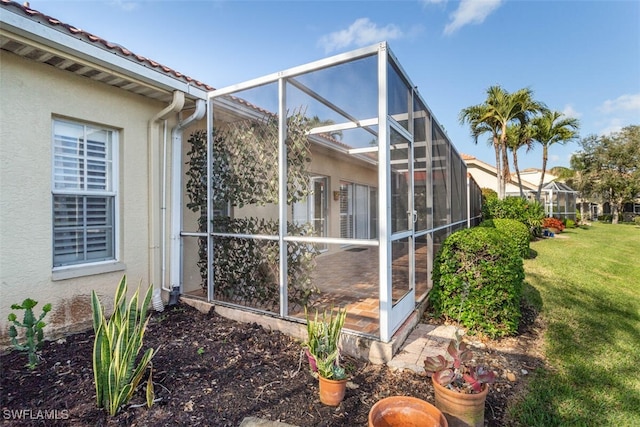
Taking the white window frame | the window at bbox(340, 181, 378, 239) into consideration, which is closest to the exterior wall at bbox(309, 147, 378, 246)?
the window at bbox(340, 181, 378, 239)

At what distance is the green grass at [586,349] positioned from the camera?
242cm

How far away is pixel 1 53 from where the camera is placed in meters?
3.08

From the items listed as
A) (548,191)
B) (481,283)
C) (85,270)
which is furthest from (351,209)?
(548,191)

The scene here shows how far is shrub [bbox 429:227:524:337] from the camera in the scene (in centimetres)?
365

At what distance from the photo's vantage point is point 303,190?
4.00 m

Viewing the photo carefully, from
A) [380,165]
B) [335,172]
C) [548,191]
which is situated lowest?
[380,165]

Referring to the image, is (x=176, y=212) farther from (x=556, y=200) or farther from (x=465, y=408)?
(x=556, y=200)

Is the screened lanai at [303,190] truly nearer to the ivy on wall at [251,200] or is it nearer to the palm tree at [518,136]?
the ivy on wall at [251,200]

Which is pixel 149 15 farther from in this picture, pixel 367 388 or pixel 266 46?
pixel 367 388

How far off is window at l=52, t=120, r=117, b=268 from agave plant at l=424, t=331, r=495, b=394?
4.05m

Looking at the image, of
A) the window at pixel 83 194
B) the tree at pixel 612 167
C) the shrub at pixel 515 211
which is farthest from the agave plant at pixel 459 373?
A: the tree at pixel 612 167

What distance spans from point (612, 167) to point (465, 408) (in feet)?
111

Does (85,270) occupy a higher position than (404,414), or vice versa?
(85,270)

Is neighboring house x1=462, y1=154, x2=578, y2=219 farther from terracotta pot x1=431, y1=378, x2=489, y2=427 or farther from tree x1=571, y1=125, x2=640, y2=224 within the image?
terracotta pot x1=431, y1=378, x2=489, y2=427
